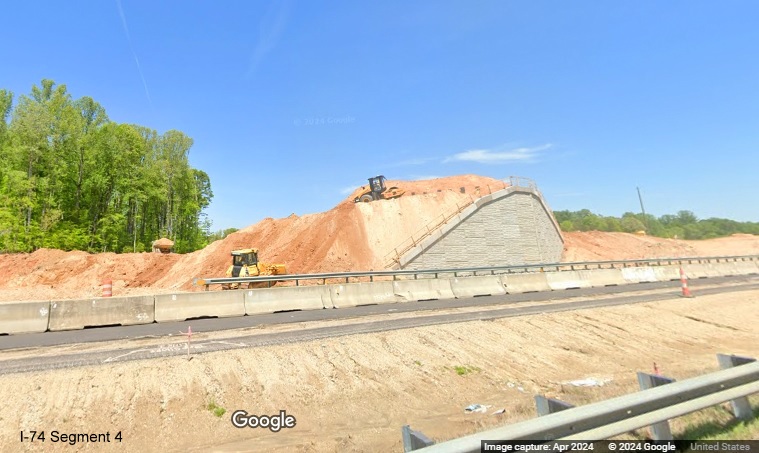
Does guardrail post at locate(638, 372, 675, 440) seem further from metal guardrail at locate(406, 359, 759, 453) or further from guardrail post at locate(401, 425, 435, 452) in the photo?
guardrail post at locate(401, 425, 435, 452)

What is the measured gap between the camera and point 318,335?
33.2ft

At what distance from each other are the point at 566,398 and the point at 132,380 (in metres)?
7.94

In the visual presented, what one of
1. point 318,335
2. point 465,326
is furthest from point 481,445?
point 465,326

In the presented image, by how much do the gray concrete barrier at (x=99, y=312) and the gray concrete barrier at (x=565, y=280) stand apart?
20574 mm

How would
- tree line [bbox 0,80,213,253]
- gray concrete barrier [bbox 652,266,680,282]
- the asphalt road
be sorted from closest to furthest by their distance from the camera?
the asphalt road < gray concrete barrier [bbox 652,266,680,282] < tree line [bbox 0,80,213,253]

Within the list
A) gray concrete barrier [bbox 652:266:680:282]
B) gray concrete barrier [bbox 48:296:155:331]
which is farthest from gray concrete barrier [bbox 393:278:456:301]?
gray concrete barrier [bbox 652:266:680:282]

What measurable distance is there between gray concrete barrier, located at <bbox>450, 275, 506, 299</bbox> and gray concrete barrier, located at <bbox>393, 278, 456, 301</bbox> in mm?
422

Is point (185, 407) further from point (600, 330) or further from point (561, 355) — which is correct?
point (600, 330)

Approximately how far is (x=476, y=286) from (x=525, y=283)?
148 inches

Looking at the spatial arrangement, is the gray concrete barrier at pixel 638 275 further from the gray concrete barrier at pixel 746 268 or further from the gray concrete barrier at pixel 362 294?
the gray concrete barrier at pixel 362 294

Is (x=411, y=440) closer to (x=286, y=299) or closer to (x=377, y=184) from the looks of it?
(x=286, y=299)

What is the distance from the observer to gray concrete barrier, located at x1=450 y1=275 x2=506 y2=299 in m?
19.7

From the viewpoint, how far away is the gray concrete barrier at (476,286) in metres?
19.7

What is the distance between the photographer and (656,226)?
8900 cm
